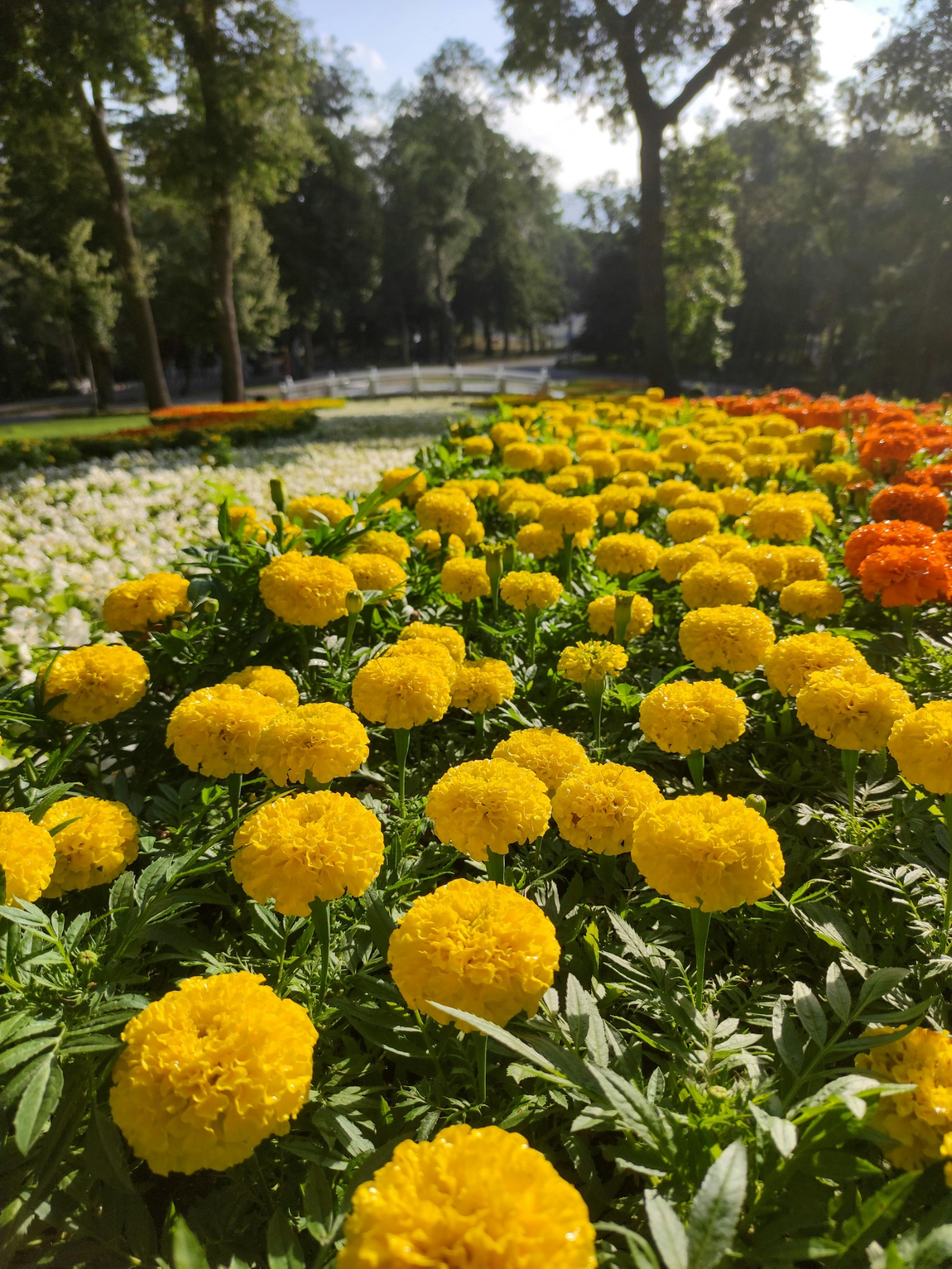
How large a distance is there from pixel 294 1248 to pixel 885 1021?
95 cm

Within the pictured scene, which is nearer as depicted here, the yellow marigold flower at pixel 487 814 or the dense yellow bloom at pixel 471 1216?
the dense yellow bloom at pixel 471 1216

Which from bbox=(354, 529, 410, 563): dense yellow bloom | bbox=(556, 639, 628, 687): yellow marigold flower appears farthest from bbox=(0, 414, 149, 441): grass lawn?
bbox=(556, 639, 628, 687): yellow marigold flower

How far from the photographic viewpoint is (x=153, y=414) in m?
13.6

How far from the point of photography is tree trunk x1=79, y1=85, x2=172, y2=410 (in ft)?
46.1

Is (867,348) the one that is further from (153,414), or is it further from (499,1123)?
(499,1123)

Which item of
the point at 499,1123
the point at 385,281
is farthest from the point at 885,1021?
the point at 385,281

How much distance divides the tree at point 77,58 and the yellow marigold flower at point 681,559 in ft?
49.8

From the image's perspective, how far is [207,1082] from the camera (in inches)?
38.3

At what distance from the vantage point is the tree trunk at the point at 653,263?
14.0m

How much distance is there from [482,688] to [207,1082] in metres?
1.12

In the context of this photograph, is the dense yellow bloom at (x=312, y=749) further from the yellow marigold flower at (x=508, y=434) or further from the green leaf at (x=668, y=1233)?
the yellow marigold flower at (x=508, y=434)

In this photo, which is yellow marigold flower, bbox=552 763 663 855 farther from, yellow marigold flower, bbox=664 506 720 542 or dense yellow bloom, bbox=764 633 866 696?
yellow marigold flower, bbox=664 506 720 542

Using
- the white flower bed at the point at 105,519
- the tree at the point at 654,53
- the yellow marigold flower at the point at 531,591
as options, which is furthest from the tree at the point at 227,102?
the yellow marigold flower at the point at 531,591

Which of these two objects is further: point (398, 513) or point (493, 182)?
point (493, 182)
